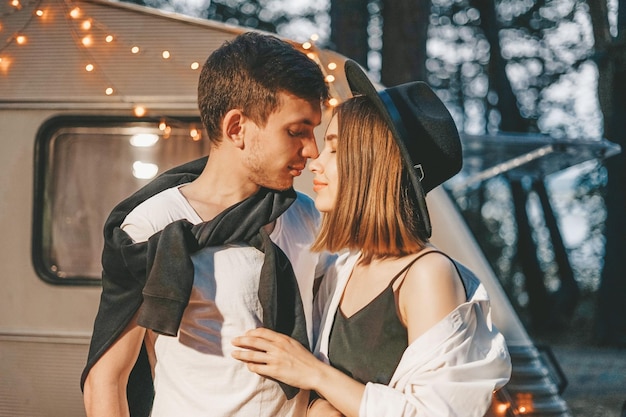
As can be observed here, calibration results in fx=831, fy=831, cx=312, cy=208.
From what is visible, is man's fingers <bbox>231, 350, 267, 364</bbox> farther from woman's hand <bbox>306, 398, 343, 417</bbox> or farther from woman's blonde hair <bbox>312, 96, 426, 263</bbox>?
woman's blonde hair <bbox>312, 96, 426, 263</bbox>

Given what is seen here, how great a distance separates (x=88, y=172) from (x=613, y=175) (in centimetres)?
1067

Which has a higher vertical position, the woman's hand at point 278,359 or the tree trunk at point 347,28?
the tree trunk at point 347,28

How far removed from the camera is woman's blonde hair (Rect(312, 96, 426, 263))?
95.1 inches

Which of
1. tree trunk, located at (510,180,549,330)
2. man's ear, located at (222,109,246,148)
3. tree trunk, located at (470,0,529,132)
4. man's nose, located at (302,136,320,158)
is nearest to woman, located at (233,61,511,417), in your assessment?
man's nose, located at (302,136,320,158)

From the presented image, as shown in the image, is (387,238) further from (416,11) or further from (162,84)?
(416,11)

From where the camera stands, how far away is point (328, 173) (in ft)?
8.29

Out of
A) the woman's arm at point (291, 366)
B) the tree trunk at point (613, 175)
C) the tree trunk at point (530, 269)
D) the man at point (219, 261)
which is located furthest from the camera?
the tree trunk at point (530, 269)

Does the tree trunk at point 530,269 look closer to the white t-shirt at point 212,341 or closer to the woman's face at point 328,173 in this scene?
the woman's face at point 328,173

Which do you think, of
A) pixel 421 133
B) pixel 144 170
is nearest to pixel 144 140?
pixel 144 170

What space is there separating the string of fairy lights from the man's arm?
2.35m

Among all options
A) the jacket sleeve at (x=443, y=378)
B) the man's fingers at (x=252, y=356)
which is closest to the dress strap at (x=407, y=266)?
the jacket sleeve at (x=443, y=378)

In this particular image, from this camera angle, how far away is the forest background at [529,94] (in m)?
10.1

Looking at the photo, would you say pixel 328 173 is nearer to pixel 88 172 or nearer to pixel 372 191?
pixel 372 191

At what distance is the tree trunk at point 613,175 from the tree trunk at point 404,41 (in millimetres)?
5340
